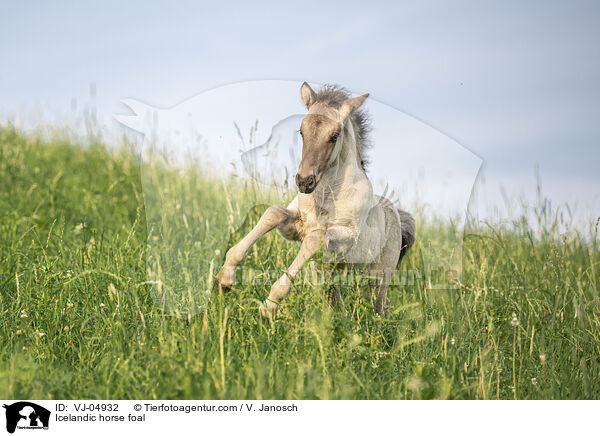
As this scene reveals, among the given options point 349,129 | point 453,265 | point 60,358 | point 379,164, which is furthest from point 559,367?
point 60,358

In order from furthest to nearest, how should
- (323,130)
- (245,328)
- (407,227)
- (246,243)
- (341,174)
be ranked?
(407,227)
(245,328)
(341,174)
(246,243)
(323,130)

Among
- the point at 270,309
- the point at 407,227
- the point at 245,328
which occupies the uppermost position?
the point at 407,227

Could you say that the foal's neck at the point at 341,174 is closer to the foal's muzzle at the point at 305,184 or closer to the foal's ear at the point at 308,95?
the foal's ear at the point at 308,95

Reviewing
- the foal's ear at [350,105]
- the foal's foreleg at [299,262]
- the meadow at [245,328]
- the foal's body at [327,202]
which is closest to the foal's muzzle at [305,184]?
the foal's body at [327,202]

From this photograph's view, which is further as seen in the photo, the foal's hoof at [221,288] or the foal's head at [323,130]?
the foal's hoof at [221,288]

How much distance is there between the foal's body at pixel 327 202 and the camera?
3387 millimetres

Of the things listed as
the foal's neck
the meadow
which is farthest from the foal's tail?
the foal's neck

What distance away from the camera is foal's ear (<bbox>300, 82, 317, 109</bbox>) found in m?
3.52

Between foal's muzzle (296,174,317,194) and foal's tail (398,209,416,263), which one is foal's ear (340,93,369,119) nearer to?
foal's muzzle (296,174,317,194)

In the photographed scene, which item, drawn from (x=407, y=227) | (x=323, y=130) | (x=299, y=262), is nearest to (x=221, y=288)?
(x=299, y=262)
